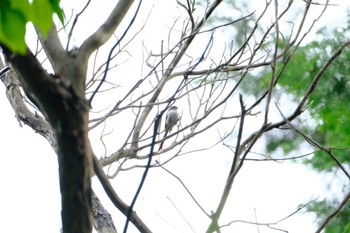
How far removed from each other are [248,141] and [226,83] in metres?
1.95

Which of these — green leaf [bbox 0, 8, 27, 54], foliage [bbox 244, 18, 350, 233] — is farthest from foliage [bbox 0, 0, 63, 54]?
foliage [bbox 244, 18, 350, 233]

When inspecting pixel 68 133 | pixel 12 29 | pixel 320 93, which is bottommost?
pixel 68 133

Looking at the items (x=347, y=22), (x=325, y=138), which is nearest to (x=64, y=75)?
(x=325, y=138)

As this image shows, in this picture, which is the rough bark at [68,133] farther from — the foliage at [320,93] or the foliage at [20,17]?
the foliage at [320,93]

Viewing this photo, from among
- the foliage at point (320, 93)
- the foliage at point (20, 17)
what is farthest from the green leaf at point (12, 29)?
the foliage at point (320, 93)

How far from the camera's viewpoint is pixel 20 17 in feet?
3.25

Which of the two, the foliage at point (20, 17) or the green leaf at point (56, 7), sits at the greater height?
the green leaf at point (56, 7)

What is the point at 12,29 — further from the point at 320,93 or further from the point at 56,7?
the point at 320,93

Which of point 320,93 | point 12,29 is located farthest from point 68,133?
point 320,93

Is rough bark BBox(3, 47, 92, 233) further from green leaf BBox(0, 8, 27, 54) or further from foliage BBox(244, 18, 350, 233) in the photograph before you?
foliage BBox(244, 18, 350, 233)

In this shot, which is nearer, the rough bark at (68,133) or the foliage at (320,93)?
the rough bark at (68,133)

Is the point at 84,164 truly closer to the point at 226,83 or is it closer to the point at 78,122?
the point at 78,122

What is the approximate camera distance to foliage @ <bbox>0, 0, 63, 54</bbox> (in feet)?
3.16

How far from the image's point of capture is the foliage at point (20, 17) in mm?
963
